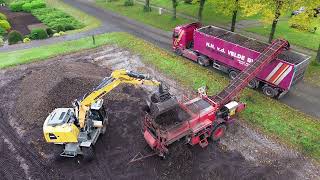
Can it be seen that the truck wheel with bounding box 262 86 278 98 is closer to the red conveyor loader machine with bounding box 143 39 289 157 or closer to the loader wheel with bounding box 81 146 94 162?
the red conveyor loader machine with bounding box 143 39 289 157

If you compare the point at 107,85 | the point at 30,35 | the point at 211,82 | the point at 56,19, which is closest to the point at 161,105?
the point at 107,85

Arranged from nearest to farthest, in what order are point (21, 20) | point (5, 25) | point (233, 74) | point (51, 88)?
1. point (51, 88)
2. point (233, 74)
3. point (5, 25)
4. point (21, 20)

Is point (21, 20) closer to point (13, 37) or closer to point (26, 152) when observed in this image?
point (13, 37)

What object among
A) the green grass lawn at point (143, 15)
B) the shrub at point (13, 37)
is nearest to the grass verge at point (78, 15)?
the green grass lawn at point (143, 15)

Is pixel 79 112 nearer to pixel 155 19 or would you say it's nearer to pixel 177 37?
pixel 177 37

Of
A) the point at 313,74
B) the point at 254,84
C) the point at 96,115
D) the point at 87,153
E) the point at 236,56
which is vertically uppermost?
the point at 236,56

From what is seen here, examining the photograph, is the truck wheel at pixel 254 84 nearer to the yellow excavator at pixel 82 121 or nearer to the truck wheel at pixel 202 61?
the truck wheel at pixel 202 61
